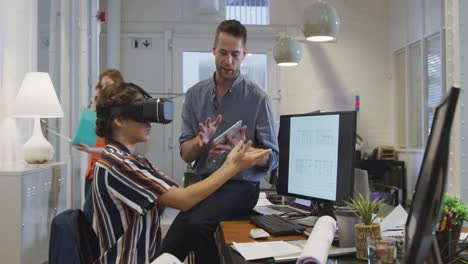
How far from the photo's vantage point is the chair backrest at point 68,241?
1.22m

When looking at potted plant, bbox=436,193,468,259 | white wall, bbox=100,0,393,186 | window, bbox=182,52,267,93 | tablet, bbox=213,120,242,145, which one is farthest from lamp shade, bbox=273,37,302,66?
potted plant, bbox=436,193,468,259

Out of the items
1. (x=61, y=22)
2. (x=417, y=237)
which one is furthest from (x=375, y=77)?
(x=417, y=237)

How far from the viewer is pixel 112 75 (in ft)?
9.20

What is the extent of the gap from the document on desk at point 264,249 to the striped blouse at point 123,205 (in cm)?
34

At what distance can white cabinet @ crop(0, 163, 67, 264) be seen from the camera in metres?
2.24

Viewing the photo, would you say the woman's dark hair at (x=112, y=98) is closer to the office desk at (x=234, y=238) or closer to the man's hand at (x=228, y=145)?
the man's hand at (x=228, y=145)

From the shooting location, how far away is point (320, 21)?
2.96 metres

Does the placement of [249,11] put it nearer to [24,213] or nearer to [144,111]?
[24,213]

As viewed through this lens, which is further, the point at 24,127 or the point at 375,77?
the point at 375,77

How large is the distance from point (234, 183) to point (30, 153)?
5.09ft

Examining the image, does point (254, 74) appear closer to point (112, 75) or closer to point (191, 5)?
point (191, 5)

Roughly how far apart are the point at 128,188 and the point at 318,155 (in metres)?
0.71

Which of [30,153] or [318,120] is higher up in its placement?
[318,120]

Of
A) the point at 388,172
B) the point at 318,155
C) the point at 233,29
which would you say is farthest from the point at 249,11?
the point at 318,155
